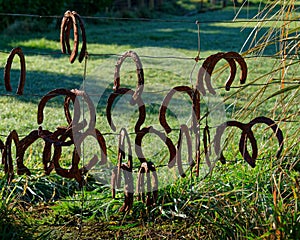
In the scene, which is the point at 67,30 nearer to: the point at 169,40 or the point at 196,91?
the point at 196,91

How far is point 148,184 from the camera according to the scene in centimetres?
297

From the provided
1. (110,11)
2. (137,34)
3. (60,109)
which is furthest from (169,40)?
(60,109)

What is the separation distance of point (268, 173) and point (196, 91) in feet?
3.05

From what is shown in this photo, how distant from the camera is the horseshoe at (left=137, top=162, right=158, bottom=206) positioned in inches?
112

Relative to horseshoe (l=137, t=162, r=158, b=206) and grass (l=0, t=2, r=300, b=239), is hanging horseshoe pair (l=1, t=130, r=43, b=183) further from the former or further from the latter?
horseshoe (l=137, t=162, r=158, b=206)

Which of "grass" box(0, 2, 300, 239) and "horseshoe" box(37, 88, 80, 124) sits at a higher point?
"horseshoe" box(37, 88, 80, 124)

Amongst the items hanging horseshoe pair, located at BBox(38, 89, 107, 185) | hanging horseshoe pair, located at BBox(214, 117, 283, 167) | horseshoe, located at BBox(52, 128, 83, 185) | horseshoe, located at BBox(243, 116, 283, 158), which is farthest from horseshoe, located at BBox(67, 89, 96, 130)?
horseshoe, located at BBox(243, 116, 283, 158)

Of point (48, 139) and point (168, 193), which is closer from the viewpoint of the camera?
point (48, 139)

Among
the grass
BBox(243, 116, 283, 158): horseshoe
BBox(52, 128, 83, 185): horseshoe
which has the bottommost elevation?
the grass

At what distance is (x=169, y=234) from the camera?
2.86 meters

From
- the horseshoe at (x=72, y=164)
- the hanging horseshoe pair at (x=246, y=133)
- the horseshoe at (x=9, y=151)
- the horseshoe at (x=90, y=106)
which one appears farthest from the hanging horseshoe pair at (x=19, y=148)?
the hanging horseshoe pair at (x=246, y=133)

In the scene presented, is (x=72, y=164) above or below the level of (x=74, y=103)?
below

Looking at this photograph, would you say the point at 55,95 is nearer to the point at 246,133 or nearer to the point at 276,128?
the point at 246,133

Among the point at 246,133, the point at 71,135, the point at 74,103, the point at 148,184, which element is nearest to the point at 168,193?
the point at 148,184
